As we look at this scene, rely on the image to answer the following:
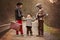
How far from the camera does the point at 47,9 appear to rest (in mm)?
18062

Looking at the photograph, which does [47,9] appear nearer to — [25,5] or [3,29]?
[3,29]

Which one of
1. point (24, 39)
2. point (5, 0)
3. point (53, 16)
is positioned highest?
point (5, 0)

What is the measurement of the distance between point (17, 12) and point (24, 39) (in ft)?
6.66

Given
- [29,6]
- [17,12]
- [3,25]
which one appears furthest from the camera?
[29,6]

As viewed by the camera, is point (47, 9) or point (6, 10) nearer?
point (6, 10)

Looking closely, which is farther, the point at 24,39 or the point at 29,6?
the point at 29,6

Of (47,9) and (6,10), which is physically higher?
(47,9)

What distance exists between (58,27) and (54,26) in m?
0.53

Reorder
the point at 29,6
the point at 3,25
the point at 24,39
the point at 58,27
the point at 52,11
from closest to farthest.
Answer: the point at 24,39, the point at 3,25, the point at 58,27, the point at 52,11, the point at 29,6

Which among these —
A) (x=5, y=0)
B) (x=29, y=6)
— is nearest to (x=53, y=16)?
(x=5, y=0)

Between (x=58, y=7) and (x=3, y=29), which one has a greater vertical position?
(x=58, y=7)

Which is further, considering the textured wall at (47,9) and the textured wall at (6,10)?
the textured wall at (47,9)

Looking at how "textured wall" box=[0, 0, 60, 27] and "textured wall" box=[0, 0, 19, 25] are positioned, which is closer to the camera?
"textured wall" box=[0, 0, 19, 25]

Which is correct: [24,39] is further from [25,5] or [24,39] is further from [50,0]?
[25,5]
